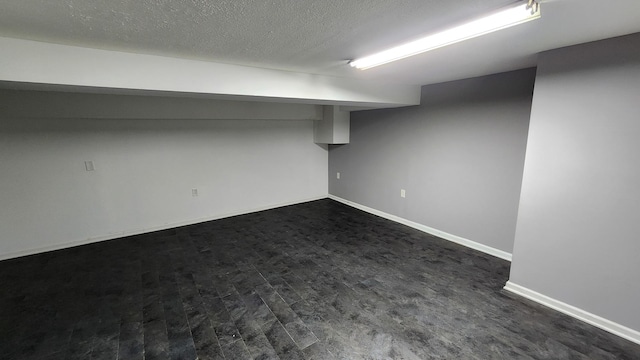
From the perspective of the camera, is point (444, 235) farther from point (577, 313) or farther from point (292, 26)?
point (292, 26)

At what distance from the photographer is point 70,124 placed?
3369mm

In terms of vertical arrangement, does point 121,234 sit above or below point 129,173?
below

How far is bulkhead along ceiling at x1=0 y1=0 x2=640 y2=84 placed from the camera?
50.0 inches

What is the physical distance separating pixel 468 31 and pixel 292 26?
41.3 inches

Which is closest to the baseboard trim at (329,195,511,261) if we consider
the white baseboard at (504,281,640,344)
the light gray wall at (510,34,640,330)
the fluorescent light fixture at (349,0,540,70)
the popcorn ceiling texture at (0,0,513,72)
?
the white baseboard at (504,281,640,344)

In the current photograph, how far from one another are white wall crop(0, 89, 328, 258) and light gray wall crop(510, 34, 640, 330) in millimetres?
3878

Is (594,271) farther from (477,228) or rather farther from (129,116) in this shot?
(129,116)

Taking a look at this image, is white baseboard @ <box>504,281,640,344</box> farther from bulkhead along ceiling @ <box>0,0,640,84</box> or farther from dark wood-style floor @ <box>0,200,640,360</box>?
bulkhead along ceiling @ <box>0,0,640,84</box>

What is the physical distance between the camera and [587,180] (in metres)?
2.04

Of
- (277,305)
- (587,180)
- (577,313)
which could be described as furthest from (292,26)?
(577,313)

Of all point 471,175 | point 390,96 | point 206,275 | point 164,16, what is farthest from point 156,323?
point 471,175

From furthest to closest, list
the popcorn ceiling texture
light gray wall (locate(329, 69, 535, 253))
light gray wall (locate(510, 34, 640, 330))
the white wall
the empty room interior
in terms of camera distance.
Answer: the white wall → light gray wall (locate(329, 69, 535, 253)) → light gray wall (locate(510, 34, 640, 330)) → the empty room interior → the popcorn ceiling texture

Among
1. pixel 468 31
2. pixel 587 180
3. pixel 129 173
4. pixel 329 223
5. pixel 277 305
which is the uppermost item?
pixel 468 31

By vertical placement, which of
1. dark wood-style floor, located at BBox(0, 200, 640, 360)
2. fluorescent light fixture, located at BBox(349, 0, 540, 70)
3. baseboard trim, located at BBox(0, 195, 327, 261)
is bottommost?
dark wood-style floor, located at BBox(0, 200, 640, 360)
